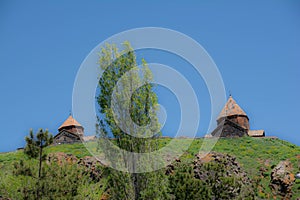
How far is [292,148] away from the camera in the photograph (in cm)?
3728

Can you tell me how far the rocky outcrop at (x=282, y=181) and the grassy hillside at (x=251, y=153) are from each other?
0.37m

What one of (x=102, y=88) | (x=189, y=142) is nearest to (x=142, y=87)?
(x=102, y=88)

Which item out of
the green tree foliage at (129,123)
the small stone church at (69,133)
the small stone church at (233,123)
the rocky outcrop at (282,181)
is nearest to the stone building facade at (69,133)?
the small stone church at (69,133)

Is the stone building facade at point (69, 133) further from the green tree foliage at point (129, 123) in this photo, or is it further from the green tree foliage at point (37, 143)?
the green tree foliage at point (37, 143)

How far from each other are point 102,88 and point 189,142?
77.1 ft

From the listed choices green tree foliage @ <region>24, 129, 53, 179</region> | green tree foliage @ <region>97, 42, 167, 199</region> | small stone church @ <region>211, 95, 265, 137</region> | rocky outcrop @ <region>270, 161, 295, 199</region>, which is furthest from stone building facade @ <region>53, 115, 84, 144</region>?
green tree foliage @ <region>24, 129, 53, 179</region>

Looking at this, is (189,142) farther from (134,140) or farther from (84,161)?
(134,140)

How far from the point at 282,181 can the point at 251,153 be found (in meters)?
7.25

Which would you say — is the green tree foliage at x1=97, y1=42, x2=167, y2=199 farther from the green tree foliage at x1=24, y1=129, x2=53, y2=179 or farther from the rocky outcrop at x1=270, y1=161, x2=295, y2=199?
the rocky outcrop at x1=270, y1=161, x2=295, y2=199

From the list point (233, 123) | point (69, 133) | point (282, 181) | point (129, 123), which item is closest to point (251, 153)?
point (233, 123)

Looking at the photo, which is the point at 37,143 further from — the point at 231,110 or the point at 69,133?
the point at 231,110

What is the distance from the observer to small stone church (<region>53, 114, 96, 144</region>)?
139ft

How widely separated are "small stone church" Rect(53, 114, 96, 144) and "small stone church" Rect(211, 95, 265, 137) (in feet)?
45.1

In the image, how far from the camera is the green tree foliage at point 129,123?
16703 mm
